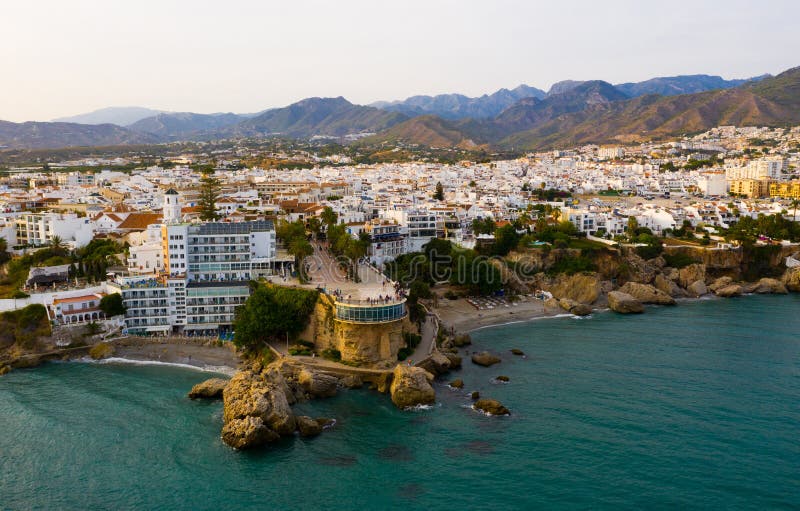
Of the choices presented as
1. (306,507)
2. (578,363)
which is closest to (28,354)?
(306,507)

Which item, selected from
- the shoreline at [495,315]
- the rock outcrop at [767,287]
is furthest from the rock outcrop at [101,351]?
the rock outcrop at [767,287]

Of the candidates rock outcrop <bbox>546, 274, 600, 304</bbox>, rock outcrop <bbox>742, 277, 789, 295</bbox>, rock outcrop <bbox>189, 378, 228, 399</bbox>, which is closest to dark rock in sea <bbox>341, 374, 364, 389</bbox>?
rock outcrop <bbox>189, 378, 228, 399</bbox>

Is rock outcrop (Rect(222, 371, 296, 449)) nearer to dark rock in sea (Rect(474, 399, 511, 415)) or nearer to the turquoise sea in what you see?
the turquoise sea

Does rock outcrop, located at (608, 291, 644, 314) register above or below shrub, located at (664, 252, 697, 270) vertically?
below

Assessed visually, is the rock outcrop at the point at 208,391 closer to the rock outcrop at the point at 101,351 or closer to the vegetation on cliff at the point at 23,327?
the rock outcrop at the point at 101,351

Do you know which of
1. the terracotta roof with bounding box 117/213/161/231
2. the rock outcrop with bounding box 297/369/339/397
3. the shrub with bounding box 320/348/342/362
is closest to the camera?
the rock outcrop with bounding box 297/369/339/397

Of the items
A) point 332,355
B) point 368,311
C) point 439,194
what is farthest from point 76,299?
point 439,194

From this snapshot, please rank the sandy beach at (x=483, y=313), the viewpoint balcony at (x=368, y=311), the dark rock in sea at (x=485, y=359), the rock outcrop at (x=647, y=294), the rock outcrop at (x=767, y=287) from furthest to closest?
the rock outcrop at (x=767, y=287) < the rock outcrop at (x=647, y=294) < the sandy beach at (x=483, y=313) < the dark rock in sea at (x=485, y=359) < the viewpoint balcony at (x=368, y=311)

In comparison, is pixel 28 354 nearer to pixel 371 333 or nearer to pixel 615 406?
pixel 371 333
